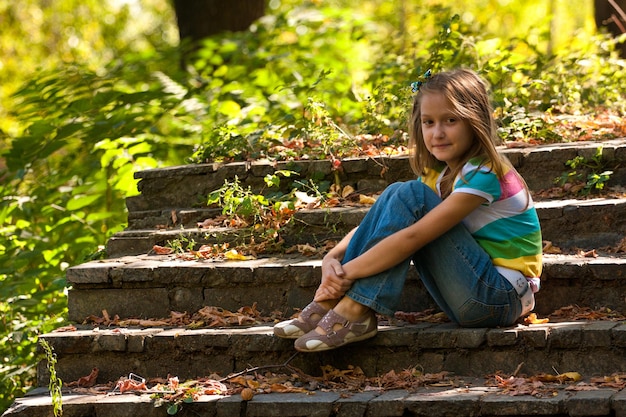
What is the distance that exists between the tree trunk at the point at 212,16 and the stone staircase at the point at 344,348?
4.49m

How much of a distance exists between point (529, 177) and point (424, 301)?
3.91ft

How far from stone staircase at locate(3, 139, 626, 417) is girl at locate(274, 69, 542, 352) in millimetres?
153

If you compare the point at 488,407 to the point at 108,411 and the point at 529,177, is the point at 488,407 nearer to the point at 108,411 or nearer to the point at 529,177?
the point at 108,411

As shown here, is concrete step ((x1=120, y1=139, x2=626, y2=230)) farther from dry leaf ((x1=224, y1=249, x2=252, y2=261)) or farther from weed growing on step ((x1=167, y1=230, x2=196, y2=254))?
dry leaf ((x1=224, y1=249, x2=252, y2=261))

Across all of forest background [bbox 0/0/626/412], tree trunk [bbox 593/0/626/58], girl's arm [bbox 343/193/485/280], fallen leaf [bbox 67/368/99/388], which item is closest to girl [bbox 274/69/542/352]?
girl's arm [bbox 343/193/485/280]

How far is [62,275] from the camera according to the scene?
586 centimetres

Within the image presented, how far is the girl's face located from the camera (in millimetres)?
3785

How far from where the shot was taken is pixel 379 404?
3299mm

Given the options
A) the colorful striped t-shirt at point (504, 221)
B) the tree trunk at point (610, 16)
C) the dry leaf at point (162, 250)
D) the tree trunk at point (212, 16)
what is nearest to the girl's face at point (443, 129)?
the colorful striped t-shirt at point (504, 221)

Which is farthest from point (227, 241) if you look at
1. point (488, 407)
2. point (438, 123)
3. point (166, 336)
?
point (488, 407)

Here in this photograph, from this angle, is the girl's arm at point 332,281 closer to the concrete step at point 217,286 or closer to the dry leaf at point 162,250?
the concrete step at point 217,286

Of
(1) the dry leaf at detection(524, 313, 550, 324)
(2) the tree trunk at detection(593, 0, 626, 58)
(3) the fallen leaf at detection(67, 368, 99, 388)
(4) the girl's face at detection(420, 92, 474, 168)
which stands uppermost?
(2) the tree trunk at detection(593, 0, 626, 58)

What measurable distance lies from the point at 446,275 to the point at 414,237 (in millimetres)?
238

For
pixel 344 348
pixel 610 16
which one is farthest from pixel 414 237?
pixel 610 16
